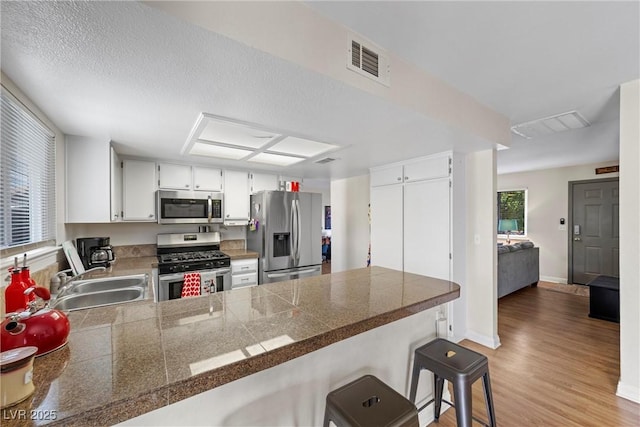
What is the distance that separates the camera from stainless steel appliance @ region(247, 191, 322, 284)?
12.1ft

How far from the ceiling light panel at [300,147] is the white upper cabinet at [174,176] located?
1.36 m

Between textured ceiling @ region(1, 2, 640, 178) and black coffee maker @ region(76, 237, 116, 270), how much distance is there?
106 cm

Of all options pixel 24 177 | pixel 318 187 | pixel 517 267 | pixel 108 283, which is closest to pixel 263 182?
pixel 108 283

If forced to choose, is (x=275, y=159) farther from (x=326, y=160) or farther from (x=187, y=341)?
(x=187, y=341)

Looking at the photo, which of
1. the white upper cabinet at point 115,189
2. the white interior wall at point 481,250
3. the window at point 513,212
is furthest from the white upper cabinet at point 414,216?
the window at point 513,212

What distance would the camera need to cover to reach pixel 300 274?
3.90 metres

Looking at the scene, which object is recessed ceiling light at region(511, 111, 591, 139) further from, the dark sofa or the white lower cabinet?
the white lower cabinet

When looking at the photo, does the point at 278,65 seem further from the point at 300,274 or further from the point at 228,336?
the point at 300,274

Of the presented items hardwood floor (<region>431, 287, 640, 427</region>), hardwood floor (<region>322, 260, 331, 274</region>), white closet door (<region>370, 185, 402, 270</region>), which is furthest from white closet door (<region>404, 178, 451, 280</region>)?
hardwood floor (<region>322, 260, 331, 274</region>)

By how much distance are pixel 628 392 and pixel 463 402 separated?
181cm

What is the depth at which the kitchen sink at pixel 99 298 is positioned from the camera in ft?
6.28

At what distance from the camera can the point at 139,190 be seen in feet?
10.8

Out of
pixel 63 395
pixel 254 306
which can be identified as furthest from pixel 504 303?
pixel 63 395

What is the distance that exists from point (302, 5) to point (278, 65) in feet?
0.97
